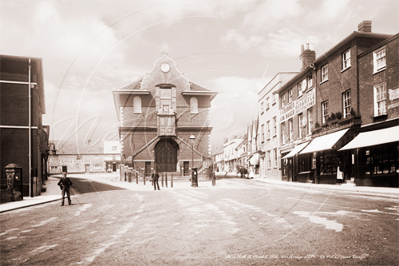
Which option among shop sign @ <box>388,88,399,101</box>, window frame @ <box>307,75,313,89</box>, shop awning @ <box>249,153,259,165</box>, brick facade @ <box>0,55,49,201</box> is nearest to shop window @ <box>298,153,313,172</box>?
window frame @ <box>307,75,313,89</box>

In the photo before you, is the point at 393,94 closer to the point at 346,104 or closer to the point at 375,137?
the point at 375,137

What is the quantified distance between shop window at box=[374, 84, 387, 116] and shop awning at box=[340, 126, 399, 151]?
4.13ft

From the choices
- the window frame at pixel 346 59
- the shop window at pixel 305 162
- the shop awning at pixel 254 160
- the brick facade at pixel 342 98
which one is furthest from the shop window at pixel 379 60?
the shop awning at pixel 254 160

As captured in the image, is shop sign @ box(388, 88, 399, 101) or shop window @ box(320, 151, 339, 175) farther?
shop window @ box(320, 151, 339, 175)

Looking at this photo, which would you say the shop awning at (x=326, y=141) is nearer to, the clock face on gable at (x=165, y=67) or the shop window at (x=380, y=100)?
the shop window at (x=380, y=100)

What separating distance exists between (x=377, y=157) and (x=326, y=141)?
4.34m

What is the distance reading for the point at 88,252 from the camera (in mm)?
6113

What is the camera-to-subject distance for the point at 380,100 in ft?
70.0

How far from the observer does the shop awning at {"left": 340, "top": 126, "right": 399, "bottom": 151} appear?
1828 centimetres

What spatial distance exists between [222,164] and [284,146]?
5841cm

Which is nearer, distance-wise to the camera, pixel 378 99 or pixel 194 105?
pixel 378 99

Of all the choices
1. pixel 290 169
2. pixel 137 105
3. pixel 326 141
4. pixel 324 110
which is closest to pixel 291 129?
pixel 290 169

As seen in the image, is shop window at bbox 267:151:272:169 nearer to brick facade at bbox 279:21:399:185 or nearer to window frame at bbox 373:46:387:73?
brick facade at bbox 279:21:399:185

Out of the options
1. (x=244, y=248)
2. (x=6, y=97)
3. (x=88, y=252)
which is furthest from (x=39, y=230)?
(x=6, y=97)
